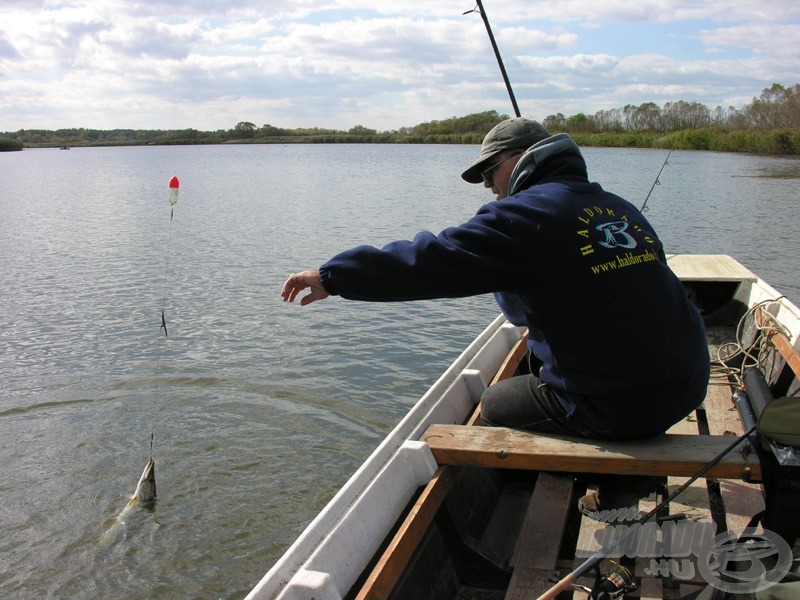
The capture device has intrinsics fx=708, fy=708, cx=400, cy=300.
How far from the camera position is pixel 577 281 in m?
2.42

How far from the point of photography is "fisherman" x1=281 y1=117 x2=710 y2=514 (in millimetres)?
2414

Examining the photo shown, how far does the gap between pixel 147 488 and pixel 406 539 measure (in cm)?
342

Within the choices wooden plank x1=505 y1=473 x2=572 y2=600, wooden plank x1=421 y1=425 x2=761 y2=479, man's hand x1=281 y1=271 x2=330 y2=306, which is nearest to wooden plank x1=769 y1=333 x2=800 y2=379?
wooden plank x1=421 y1=425 x2=761 y2=479

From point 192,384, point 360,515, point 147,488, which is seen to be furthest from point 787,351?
point 192,384

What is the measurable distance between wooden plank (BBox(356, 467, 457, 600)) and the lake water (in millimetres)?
2269

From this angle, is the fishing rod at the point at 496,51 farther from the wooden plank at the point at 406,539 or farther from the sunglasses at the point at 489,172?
the wooden plank at the point at 406,539

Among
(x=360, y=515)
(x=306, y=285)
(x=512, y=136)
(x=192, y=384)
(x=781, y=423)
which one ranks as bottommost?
(x=192, y=384)

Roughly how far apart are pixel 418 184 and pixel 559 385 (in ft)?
88.6

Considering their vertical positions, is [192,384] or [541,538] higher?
[541,538]

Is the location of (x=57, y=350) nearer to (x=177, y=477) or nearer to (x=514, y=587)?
(x=177, y=477)

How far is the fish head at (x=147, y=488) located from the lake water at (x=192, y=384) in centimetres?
10

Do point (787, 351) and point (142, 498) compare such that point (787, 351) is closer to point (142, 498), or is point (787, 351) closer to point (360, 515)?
point (360, 515)

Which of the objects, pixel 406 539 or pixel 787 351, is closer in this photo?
pixel 406 539

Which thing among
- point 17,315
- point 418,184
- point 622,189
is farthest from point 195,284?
point 418,184
